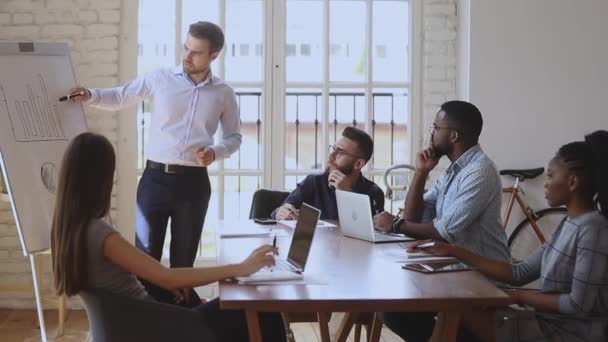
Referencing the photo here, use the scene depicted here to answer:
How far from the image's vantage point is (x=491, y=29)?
480cm

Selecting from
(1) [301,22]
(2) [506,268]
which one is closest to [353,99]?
(1) [301,22]

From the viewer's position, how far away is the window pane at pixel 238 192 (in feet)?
16.2

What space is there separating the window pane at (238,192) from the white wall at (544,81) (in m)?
1.47

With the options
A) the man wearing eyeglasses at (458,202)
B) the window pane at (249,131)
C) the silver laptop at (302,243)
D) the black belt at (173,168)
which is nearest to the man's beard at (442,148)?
the man wearing eyeglasses at (458,202)

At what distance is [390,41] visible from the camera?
4.94 metres

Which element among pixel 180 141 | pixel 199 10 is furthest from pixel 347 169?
pixel 199 10

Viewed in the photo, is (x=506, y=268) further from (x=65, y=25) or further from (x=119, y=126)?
(x=65, y=25)

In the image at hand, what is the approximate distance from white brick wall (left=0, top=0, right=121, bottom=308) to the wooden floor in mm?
240

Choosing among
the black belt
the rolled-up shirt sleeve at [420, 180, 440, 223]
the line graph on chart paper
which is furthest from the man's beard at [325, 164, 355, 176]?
the line graph on chart paper

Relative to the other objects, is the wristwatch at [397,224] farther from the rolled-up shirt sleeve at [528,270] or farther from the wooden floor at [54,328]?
the wooden floor at [54,328]

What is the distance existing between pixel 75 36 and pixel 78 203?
2684 millimetres

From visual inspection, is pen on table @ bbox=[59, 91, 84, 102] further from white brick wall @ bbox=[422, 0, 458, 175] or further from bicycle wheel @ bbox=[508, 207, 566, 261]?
bicycle wheel @ bbox=[508, 207, 566, 261]

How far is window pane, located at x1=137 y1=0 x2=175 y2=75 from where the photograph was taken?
189 inches

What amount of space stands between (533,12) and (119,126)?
2616 millimetres
